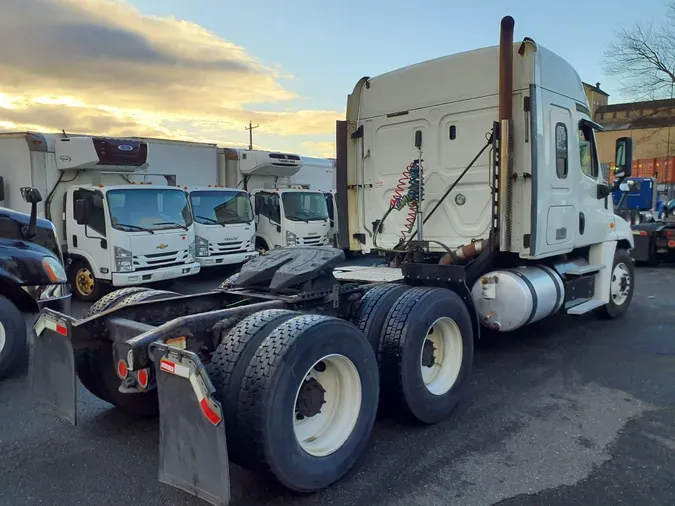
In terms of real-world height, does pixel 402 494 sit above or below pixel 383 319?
below

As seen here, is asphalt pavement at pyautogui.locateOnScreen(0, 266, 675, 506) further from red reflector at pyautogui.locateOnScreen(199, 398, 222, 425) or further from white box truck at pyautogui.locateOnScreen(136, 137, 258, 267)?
white box truck at pyautogui.locateOnScreen(136, 137, 258, 267)

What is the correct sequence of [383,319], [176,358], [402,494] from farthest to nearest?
[383,319], [402,494], [176,358]

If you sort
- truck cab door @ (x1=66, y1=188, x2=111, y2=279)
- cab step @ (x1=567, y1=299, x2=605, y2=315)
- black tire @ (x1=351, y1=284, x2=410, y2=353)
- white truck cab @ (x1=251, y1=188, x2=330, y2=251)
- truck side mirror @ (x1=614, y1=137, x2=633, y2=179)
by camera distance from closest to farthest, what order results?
black tire @ (x1=351, y1=284, x2=410, y2=353), cab step @ (x1=567, y1=299, x2=605, y2=315), truck side mirror @ (x1=614, y1=137, x2=633, y2=179), truck cab door @ (x1=66, y1=188, x2=111, y2=279), white truck cab @ (x1=251, y1=188, x2=330, y2=251)

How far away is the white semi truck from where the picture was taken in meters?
10.2

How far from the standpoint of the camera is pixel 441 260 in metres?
6.21

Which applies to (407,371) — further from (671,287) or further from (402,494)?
(671,287)

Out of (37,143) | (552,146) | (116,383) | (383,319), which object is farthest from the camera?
(37,143)

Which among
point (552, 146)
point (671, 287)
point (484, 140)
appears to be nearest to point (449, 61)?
point (484, 140)

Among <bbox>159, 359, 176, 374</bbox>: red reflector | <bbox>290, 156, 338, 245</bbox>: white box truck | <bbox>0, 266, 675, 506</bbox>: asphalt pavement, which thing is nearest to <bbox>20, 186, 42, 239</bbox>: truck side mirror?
<bbox>0, 266, 675, 506</bbox>: asphalt pavement

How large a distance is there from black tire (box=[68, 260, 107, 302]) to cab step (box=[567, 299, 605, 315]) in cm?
812

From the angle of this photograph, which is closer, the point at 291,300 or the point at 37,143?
the point at 291,300

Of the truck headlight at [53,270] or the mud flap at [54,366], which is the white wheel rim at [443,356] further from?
the truck headlight at [53,270]

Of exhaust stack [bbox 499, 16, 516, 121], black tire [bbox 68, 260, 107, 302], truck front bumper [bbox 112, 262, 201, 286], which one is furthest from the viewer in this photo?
black tire [bbox 68, 260, 107, 302]

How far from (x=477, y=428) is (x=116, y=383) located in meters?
2.74
